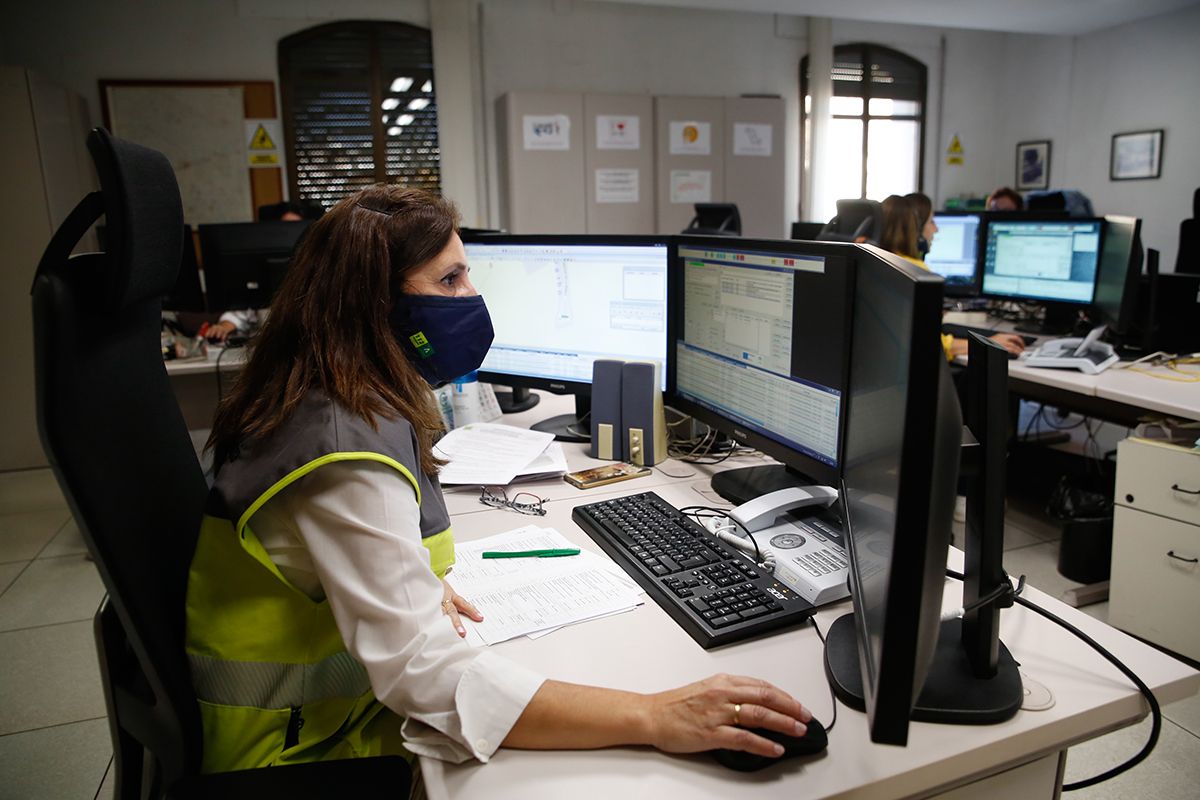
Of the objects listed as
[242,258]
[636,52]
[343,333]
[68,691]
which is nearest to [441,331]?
[343,333]

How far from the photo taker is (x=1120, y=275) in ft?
9.46

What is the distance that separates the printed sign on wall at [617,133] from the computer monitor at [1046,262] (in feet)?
9.35

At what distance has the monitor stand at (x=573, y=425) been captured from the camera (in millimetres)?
1976

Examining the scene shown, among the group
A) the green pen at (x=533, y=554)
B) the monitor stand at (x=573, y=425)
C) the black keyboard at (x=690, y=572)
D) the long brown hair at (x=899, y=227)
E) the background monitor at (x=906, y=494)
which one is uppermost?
the long brown hair at (x=899, y=227)

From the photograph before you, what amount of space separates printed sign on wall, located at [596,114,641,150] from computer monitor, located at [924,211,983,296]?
233 cm

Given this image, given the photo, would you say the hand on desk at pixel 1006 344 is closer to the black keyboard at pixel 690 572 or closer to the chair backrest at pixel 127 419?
the black keyboard at pixel 690 572

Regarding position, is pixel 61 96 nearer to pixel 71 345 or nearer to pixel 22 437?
pixel 22 437

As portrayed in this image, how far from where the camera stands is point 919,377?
1.96 feet

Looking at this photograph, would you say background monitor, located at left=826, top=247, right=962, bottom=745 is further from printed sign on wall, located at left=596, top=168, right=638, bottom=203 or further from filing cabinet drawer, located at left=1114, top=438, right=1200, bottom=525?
printed sign on wall, located at left=596, top=168, right=638, bottom=203

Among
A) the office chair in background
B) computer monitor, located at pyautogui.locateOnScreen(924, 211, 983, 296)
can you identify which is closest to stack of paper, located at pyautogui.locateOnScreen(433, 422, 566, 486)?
computer monitor, located at pyautogui.locateOnScreen(924, 211, 983, 296)

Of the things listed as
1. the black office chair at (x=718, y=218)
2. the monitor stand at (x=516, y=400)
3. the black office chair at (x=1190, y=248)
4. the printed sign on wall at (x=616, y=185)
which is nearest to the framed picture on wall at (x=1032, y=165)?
the black office chair at (x=1190, y=248)

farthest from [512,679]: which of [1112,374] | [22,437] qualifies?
[22,437]

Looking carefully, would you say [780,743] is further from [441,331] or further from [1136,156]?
[1136,156]

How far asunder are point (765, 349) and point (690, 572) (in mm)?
441
